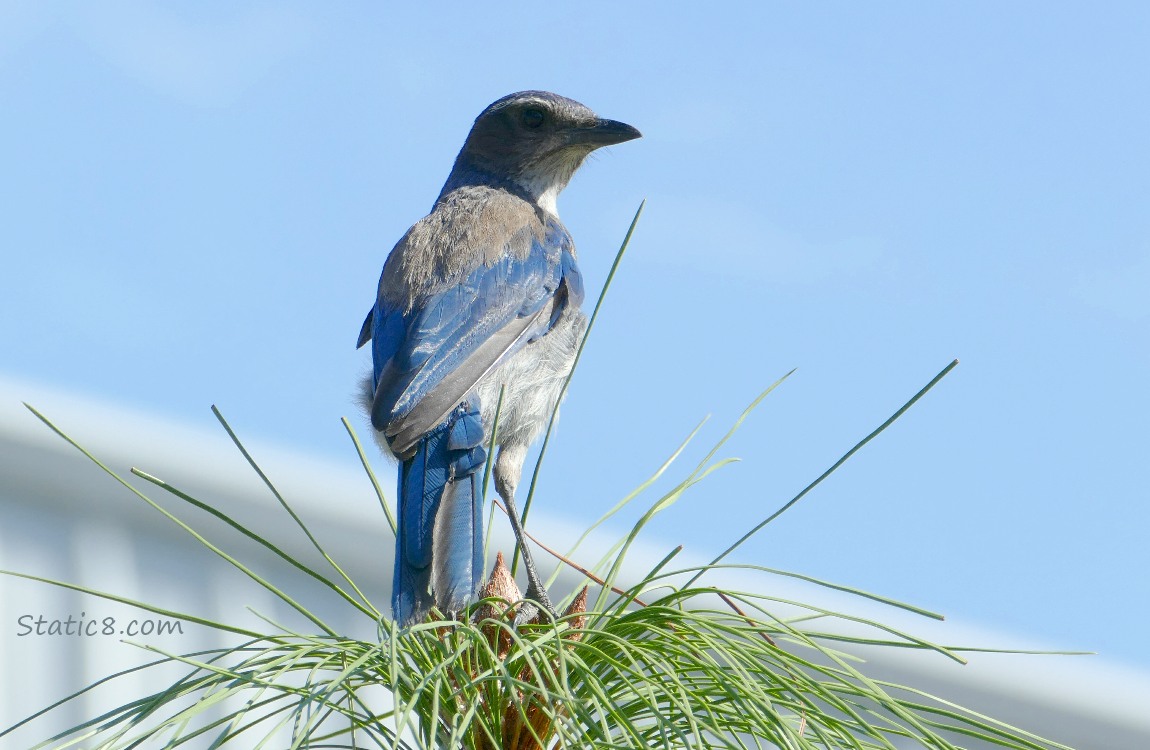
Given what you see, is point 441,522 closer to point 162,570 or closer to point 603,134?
point 603,134

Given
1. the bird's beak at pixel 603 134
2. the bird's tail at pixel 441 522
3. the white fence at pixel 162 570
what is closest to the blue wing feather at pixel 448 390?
the bird's tail at pixel 441 522

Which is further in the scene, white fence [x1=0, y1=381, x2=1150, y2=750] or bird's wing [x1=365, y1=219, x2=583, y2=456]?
white fence [x1=0, y1=381, x2=1150, y2=750]

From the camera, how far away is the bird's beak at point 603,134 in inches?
143

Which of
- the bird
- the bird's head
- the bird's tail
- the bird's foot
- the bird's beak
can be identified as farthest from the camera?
the bird's head

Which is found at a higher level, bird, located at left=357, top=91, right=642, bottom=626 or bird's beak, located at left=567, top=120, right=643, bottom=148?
bird's beak, located at left=567, top=120, right=643, bottom=148

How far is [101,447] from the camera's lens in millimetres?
4297

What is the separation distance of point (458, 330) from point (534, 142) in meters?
1.19

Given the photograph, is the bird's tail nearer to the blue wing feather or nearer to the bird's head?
the blue wing feather

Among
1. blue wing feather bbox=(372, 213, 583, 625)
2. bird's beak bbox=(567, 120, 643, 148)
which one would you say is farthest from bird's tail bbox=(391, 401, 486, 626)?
bird's beak bbox=(567, 120, 643, 148)

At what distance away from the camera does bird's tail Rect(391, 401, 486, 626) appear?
78.7 inches

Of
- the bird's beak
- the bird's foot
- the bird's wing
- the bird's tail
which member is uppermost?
the bird's beak

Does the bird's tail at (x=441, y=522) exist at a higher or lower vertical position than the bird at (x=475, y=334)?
lower

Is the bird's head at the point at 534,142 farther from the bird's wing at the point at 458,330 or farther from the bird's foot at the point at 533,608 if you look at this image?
the bird's foot at the point at 533,608

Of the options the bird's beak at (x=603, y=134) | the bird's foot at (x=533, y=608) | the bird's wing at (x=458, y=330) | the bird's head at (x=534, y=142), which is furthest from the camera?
the bird's head at (x=534, y=142)
